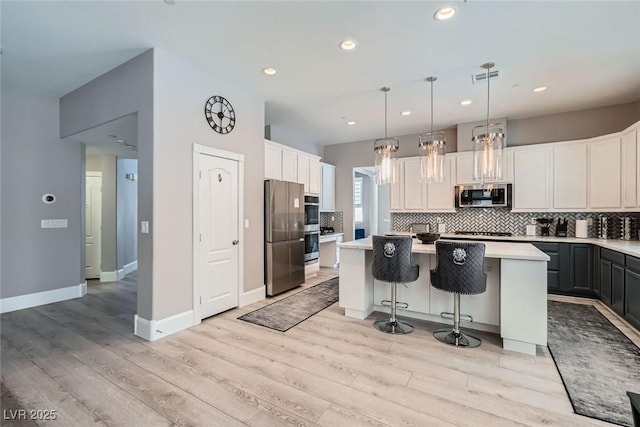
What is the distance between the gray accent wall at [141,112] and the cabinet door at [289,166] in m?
2.37

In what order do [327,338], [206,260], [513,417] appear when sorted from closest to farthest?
[513,417], [327,338], [206,260]

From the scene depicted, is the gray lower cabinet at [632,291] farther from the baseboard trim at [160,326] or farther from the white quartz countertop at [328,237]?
the baseboard trim at [160,326]

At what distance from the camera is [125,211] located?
6078mm

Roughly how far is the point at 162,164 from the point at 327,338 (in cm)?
254

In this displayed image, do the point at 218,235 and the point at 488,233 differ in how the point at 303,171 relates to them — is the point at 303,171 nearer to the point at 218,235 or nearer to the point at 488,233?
the point at 218,235

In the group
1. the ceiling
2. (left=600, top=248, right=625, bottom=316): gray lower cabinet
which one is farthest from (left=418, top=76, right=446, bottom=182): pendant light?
(left=600, top=248, right=625, bottom=316): gray lower cabinet

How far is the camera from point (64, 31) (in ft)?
9.04

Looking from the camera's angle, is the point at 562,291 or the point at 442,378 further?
the point at 562,291

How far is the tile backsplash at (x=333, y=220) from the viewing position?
728cm

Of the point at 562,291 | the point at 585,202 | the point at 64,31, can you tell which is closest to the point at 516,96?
the point at 585,202

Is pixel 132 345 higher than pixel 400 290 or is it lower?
lower

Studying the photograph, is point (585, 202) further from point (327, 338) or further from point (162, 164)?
point (162, 164)

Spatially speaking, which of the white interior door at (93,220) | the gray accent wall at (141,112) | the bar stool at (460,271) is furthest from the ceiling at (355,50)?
the white interior door at (93,220)

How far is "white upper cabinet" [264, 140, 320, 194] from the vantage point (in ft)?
15.8
